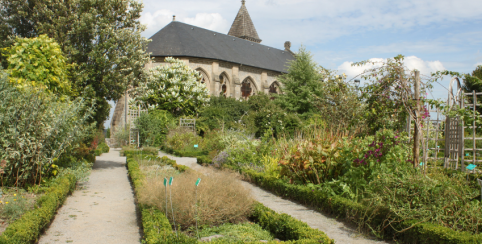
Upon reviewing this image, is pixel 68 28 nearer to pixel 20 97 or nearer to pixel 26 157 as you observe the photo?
pixel 20 97

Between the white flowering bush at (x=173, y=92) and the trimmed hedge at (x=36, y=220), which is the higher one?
the white flowering bush at (x=173, y=92)

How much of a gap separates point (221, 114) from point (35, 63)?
47.6ft

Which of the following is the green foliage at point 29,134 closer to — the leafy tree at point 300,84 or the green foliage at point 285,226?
the green foliage at point 285,226

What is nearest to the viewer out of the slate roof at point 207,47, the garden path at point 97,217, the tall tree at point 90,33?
the garden path at point 97,217

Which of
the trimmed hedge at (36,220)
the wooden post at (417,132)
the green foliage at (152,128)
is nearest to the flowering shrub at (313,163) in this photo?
the wooden post at (417,132)

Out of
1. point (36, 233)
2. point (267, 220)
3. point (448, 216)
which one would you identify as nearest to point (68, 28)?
point (36, 233)

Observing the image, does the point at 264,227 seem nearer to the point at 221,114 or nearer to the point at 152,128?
the point at 152,128

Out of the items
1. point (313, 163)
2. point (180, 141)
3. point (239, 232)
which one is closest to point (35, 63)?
point (239, 232)

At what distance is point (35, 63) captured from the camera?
7707 mm

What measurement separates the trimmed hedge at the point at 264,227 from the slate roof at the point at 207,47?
24498 millimetres

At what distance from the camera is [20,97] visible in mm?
6539

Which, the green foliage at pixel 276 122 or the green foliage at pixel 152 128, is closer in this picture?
the green foliage at pixel 276 122

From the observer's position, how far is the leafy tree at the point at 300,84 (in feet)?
73.4

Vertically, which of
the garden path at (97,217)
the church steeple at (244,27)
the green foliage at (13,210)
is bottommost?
the garden path at (97,217)
